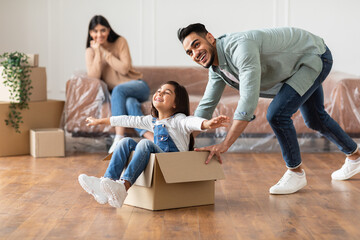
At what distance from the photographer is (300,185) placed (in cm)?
262

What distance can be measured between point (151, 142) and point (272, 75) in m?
0.64

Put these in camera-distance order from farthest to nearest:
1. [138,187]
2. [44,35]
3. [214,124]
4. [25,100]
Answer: [44,35]
[25,100]
[138,187]
[214,124]

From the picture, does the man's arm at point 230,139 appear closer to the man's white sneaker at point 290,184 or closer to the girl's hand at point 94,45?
the man's white sneaker at point 290,184

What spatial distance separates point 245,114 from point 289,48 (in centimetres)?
42

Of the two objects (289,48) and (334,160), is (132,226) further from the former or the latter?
(334,160)

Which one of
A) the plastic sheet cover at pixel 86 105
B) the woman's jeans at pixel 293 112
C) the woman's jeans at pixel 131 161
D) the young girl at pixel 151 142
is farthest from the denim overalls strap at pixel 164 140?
the plastic sheet cover at pixel 86 105

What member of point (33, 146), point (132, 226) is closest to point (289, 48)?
point (132, 226)

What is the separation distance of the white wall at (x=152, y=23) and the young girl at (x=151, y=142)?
312 centimetres

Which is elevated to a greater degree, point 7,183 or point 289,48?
point 289,48

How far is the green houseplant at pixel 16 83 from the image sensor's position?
12.4 feet

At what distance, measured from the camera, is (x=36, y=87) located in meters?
3.93

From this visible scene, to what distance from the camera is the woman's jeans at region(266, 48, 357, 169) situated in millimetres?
2457

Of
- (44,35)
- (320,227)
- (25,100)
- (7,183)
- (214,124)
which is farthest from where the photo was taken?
(44,35)

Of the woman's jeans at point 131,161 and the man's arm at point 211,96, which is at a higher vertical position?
the man's arm at point 211,96
